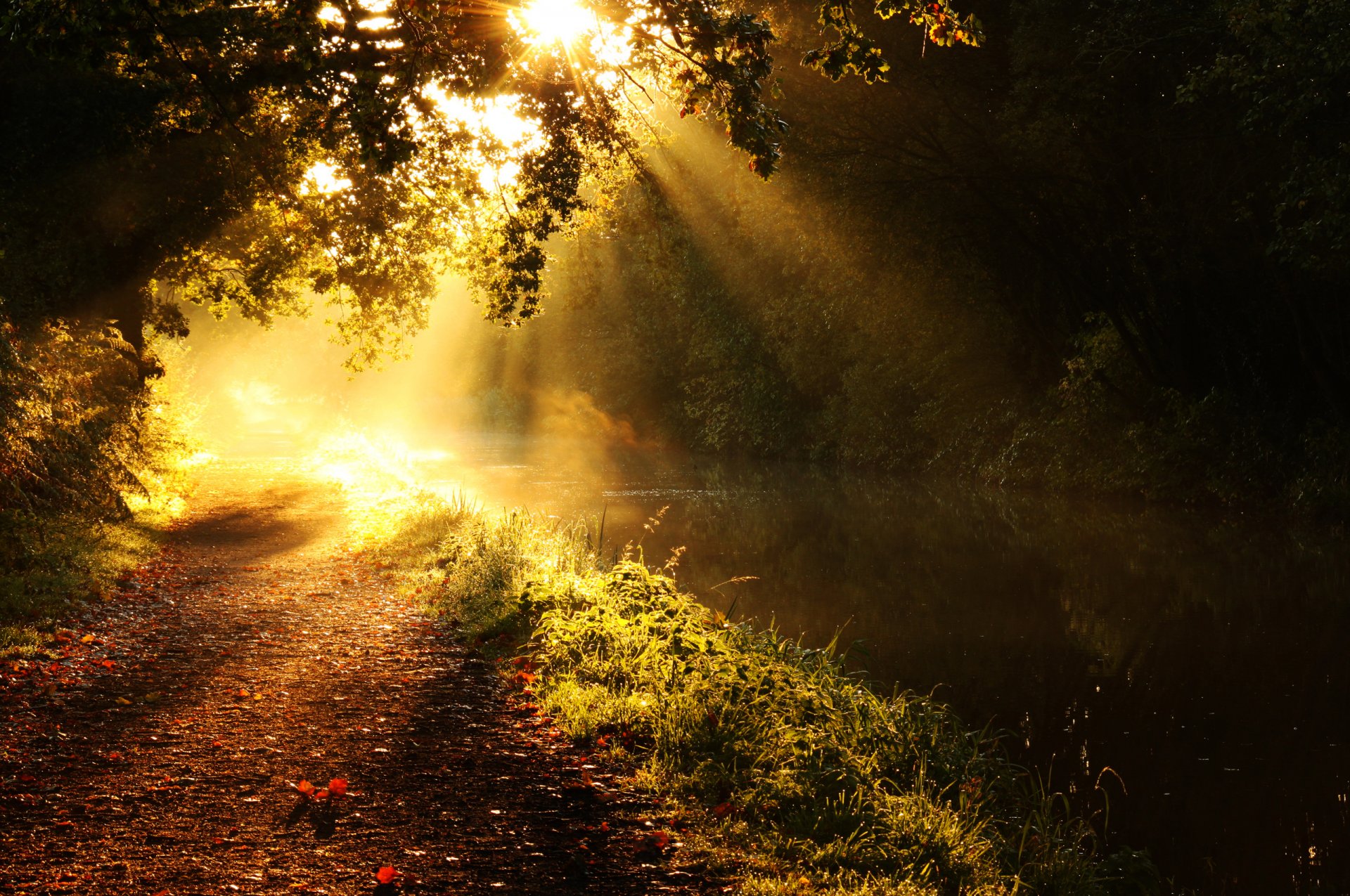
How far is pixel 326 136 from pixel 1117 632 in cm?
1425

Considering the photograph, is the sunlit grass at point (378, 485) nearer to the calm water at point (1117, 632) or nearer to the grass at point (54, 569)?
the calm water at point (1117, 632)

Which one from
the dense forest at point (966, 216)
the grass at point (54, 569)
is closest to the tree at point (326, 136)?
the dense forest at point (966, 216)

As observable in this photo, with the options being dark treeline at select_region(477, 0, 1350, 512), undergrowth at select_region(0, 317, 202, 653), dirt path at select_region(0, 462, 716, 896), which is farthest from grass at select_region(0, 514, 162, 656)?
dark treeline at select_region(477, 0, 1350, 512)

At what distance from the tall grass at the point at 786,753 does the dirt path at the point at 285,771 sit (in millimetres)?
399

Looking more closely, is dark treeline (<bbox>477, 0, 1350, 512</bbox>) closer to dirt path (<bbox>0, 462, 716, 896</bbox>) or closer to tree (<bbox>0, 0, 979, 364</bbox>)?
tree (<bbox>0, 0, 979, 364</bbox>)

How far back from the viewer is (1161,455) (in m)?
22.8

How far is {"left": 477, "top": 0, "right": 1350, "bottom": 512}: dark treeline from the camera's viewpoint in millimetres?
16281

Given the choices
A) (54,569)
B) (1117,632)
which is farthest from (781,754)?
(54,569)

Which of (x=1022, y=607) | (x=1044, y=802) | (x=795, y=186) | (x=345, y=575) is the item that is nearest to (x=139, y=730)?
(x=1044, y=802)

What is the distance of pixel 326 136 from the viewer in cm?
1703

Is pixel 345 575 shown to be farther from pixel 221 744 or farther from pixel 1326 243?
pixel 1326 243

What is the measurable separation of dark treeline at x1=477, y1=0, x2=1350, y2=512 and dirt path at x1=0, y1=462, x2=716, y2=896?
Result: 8971 millimetres

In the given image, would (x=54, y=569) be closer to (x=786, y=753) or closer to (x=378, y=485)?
(x=786, y=753)

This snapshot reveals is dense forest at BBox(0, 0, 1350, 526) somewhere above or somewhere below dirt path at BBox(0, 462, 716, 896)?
above
